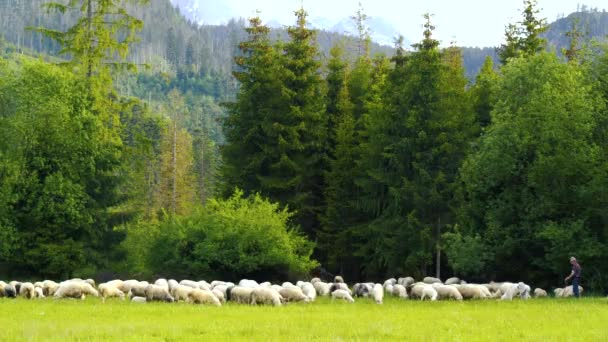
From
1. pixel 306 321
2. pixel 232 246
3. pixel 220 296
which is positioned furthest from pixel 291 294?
pixel 232 246

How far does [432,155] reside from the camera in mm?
46156

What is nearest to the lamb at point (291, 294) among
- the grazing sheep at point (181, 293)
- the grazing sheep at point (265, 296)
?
the grazing sheep at point (265, 296)

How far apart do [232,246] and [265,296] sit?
43.6 feet

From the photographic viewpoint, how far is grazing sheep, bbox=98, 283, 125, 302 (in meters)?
28.8

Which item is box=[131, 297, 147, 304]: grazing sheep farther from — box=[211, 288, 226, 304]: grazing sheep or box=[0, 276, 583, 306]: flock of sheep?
box=[211, 288, 226, 304]: grazing sheep

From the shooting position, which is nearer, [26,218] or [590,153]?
[590,153]

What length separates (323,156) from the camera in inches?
2147

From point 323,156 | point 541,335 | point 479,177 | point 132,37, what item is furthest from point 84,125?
point 541,335

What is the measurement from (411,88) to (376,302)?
21.8 m

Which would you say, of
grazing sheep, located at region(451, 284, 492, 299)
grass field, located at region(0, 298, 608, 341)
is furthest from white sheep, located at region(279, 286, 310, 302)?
grazing sheep, located at region(451, 284, 492, 299)

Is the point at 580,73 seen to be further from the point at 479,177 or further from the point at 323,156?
the point at 323,156

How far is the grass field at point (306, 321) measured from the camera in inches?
625

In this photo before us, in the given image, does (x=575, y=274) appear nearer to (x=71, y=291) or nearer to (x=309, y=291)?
(x=309, y=291)

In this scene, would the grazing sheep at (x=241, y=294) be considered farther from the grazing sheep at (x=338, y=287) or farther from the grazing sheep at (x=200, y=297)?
the grazing sheep at (x=338, y=287)
